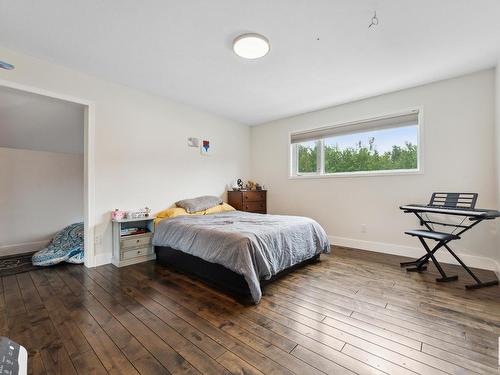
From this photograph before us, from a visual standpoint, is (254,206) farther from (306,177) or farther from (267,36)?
(267,36)

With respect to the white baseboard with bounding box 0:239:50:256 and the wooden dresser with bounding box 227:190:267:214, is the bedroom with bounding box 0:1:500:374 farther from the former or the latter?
the white baseboard with bounding box 0:239:50:256

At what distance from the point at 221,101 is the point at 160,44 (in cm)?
161

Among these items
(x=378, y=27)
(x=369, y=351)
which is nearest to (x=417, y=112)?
(x=378, y=27)

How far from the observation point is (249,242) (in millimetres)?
2186

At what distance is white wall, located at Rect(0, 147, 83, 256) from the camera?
3.56 meters

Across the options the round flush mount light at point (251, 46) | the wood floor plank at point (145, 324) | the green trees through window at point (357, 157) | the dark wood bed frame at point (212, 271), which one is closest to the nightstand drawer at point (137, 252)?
the dark wood bed frame at point (212, 271)

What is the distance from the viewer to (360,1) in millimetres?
1800

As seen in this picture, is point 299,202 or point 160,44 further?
point 299,202

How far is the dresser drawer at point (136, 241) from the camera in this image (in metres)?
3.07

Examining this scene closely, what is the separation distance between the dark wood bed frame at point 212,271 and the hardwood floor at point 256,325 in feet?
0.34

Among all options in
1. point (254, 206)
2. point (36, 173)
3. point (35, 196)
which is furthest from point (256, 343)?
point (36, 173)

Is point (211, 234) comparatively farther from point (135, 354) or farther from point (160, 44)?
point (160, 44)

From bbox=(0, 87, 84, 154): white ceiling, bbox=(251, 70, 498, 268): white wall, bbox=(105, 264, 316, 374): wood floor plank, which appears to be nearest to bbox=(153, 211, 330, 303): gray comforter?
bbox=(105, 264, 316, 374): wood floor plank

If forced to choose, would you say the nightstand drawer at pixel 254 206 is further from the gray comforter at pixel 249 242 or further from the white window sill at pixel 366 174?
the gray comforter at pixel 249 242
